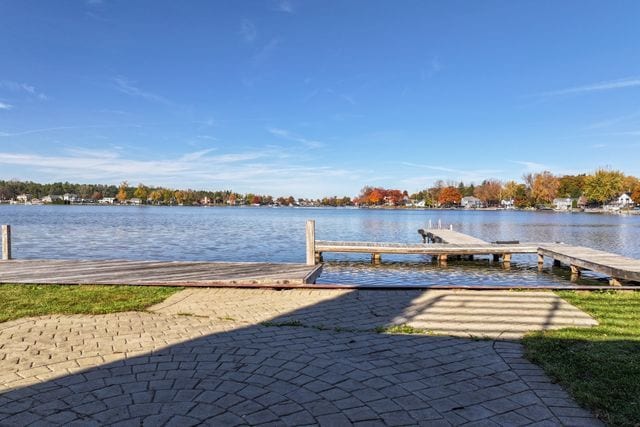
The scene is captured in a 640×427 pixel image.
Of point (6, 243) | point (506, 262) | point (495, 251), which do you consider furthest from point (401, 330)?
point (506, 262)

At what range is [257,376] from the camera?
4426 millimetres

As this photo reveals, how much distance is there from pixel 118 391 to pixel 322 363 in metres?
2.05

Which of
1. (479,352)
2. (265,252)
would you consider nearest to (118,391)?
(479,352)

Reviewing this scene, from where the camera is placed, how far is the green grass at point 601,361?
12.3 feet

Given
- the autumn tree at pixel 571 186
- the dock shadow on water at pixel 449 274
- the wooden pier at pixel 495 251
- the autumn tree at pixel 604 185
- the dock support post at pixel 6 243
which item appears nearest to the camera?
the dock support post at pixel 6 243

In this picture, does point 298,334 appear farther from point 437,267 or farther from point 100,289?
point 437,267

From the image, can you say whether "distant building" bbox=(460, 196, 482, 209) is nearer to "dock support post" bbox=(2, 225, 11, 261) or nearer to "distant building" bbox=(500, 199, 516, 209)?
"distant building" bbox=(500, 199, 516, 209)

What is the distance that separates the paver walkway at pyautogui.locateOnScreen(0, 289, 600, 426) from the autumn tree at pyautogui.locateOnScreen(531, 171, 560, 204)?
164235 mm

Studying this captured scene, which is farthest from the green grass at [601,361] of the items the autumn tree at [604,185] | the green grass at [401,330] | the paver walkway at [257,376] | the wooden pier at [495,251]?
the autumn tree at [604,185]

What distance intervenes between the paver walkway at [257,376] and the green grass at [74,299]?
1.84 feet

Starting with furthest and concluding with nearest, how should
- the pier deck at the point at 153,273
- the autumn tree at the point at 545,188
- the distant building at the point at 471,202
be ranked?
the distant building at the point at 471,202, the autumn tree at the point at 545,188, the pier deck at the point at 153,273

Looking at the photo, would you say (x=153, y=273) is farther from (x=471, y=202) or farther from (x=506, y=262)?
(x=471, y=202)

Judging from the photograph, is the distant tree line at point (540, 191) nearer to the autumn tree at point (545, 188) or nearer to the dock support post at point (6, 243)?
the autumn tree at point (545, 188)

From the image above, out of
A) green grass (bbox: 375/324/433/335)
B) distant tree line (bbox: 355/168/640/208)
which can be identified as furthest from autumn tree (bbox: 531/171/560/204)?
green grass (bbox: 375/324/433/335)
